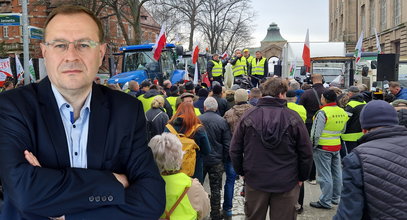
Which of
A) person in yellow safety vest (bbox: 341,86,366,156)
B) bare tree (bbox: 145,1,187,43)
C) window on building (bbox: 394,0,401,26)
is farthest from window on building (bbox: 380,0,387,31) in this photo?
person in yellow safety vest (bbox: 341,86,366,156)

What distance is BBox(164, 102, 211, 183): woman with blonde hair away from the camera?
17.7 ft

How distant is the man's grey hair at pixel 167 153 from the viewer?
335 cm

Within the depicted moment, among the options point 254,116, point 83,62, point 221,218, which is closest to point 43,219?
point 83,62

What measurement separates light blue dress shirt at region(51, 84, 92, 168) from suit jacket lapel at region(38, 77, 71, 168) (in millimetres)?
31

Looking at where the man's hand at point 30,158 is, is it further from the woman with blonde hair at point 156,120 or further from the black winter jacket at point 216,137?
the woman with blonde hair at point 156,120

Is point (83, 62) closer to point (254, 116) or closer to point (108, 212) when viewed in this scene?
point (108, 212)

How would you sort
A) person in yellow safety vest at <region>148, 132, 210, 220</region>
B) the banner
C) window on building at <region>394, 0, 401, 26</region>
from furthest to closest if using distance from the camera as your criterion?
window on building at <region>394, 0, 401, 26</region> < the banner < person in yellow safety vest at <region>148, 132, 210, 220</region>

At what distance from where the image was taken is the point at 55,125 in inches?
80.1

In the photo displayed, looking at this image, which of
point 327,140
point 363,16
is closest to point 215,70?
point 327,140

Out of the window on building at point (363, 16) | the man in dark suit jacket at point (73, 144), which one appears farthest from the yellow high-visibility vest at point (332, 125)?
the window on building at point (363, 16)

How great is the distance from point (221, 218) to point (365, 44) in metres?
46.3

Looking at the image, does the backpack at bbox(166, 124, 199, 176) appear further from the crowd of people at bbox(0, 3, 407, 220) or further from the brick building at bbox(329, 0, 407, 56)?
the brick building at bbox(329, 0, 407, 56)

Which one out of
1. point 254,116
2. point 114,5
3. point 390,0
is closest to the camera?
point 254,116

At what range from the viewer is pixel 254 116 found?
177 inches
